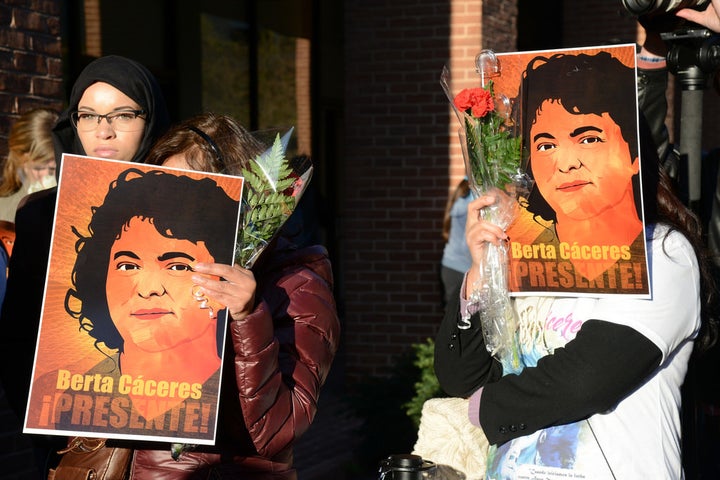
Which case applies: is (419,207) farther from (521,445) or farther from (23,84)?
(521,445)

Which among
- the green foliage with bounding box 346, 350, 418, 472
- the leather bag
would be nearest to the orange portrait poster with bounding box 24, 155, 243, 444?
the leather bag

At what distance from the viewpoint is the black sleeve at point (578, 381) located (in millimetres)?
2465

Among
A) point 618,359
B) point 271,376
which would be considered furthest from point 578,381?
point 271,376

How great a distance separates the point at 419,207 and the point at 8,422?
17.1ft

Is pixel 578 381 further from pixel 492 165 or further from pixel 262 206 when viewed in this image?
pixel 262 206

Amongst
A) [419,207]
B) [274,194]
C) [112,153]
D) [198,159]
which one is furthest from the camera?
[419,207]

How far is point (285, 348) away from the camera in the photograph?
2684mm

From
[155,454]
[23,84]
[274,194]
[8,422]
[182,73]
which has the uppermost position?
[182,73]

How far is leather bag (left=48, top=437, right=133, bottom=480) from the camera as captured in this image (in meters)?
2.57

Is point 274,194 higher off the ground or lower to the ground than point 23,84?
lower

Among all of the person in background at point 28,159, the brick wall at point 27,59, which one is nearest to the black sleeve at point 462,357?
the person in background at point 28,159

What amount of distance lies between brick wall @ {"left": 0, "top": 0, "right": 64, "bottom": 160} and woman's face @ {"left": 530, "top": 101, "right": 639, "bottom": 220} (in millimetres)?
3191

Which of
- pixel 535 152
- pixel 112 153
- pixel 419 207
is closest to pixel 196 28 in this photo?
pixel 419 207

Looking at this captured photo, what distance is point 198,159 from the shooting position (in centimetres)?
265
